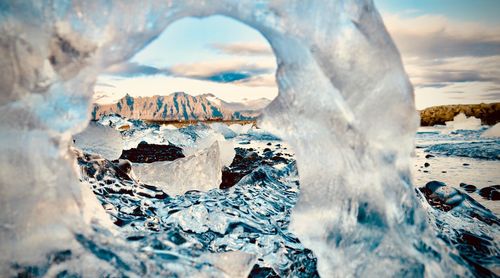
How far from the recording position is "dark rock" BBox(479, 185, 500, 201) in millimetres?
3942

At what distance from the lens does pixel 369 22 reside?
1.41 metres

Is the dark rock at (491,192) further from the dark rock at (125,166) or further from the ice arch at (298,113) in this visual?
the dark rock at (125,166)

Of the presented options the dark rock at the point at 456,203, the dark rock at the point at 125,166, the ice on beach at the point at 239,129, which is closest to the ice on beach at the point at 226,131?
the ice on beach at the point at 239,129

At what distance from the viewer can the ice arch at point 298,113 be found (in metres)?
1.29

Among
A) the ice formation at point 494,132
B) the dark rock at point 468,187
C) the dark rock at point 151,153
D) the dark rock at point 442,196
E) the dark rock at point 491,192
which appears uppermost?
the ice formation at point 494,132

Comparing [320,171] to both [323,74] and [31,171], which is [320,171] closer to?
[323,74]

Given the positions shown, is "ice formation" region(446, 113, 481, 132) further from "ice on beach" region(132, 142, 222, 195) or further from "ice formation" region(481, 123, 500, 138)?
"ice on beach" region(132, 142, 222, 195)

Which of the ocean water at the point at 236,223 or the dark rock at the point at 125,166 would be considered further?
the dark rock at the point at 125,166

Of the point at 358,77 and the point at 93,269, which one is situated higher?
the point at 358,77

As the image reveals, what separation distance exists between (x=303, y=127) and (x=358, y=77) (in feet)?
0.95

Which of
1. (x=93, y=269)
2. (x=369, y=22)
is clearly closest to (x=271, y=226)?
(x=93, y=269)

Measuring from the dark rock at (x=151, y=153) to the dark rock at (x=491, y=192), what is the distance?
4447mm

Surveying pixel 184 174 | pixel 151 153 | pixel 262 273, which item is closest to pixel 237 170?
pixel 184 174

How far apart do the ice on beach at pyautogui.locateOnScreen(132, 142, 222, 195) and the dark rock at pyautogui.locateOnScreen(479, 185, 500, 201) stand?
2.94 m
